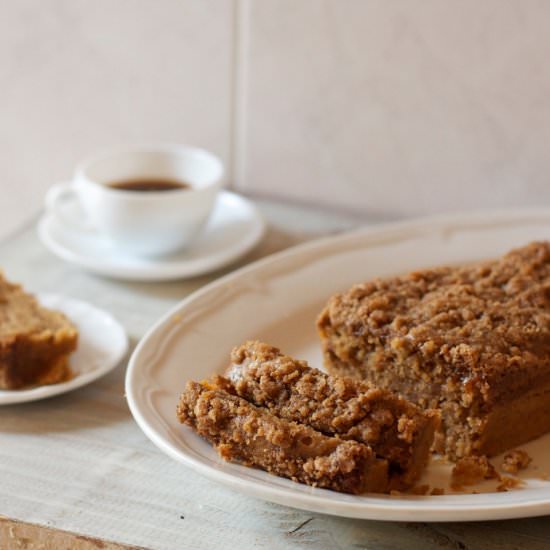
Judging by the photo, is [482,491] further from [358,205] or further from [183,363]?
[358,205]

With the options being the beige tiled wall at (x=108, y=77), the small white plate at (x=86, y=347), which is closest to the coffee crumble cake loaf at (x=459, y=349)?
the small white plate at (x=86, y=347)

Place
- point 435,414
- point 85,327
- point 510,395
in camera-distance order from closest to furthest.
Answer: point 435,414, point 510,395, point 85,327

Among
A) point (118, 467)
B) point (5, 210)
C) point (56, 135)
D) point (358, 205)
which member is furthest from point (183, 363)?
point (5, 210)

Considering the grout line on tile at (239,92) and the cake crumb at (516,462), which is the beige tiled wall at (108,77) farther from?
the cake crumb at (516,462)

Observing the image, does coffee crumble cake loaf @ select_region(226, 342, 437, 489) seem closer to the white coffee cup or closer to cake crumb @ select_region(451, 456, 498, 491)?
cake crumb @ select_region(451, 456, 498, 491)

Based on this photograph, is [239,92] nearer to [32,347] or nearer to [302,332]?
[302,332]

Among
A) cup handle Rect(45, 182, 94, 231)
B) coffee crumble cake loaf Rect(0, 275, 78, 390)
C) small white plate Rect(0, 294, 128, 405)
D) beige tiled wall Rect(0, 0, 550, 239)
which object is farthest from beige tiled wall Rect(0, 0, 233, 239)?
coffee crumble cake loaf Rect(0, 275, 78, 390)

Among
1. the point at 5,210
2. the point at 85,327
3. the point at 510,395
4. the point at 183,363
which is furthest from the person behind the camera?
the point at 5,210
